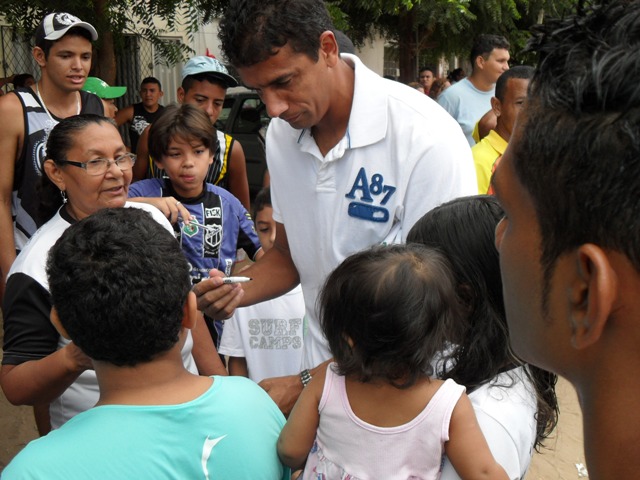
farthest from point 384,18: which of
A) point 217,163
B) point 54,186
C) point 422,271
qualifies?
point 422,271

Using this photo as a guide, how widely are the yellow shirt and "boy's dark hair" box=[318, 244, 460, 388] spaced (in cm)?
234

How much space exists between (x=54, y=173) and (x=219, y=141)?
1494 mm

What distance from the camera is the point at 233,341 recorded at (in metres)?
3.10

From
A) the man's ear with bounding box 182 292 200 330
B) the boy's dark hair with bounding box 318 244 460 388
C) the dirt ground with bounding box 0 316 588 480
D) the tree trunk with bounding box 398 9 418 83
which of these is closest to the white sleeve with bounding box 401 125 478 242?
the boy's dark hair with bounding box 318 244 460 388

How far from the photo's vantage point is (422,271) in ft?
5.45

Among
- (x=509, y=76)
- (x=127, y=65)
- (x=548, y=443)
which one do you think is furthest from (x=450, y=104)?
(x=127, y=65)

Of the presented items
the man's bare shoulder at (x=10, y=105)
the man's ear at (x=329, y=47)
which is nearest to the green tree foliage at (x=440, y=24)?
the man's bare shoulder at (x=10, y=105)

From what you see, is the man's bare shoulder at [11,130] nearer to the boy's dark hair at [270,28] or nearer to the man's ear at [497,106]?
the boy's dark hair at [270,28]

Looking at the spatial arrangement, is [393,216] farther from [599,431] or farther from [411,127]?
[599,431]

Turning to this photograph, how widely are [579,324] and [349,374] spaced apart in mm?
954

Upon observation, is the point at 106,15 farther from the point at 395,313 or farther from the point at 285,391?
the point at 395,313

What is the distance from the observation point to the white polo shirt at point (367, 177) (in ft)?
6.98

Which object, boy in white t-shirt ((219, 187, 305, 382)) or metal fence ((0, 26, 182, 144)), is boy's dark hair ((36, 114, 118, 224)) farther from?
metal fence ((0, 26, 182, 144))

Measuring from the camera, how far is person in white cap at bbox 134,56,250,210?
3992 millimetres
